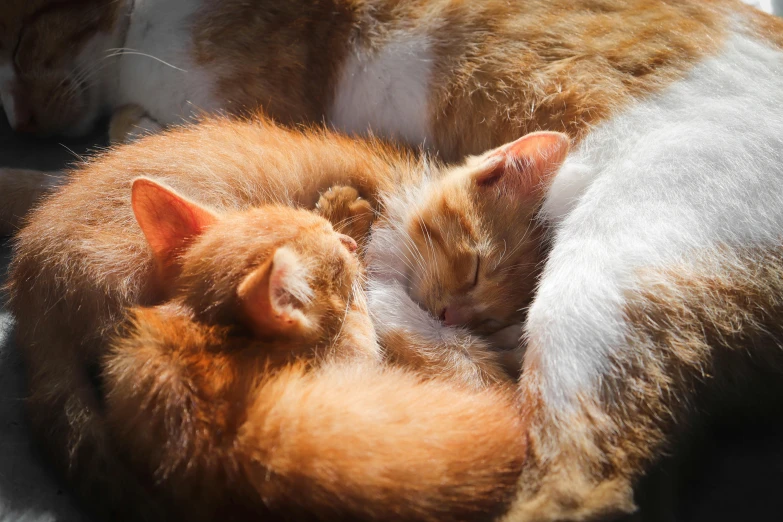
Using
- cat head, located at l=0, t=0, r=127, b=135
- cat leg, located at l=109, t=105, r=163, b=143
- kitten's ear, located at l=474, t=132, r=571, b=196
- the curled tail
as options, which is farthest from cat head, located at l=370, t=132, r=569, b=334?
cat head, located at l=0, t=0, r=127, b=135

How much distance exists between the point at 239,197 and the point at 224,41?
540 millimetres

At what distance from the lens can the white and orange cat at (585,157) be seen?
3.28ft

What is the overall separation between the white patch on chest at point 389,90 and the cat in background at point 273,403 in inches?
21.8

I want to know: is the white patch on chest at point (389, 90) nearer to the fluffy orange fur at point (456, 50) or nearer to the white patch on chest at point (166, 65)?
the fluffy orange fur at point (456, 50)

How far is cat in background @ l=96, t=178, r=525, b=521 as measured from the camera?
0.84 metres

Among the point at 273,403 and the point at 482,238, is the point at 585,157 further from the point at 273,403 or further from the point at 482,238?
the point at 273,403

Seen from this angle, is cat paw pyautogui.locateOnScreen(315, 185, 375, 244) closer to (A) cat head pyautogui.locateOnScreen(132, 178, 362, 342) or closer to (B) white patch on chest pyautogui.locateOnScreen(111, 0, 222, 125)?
(A) cat head pyautogui.locateOnScreen(132, 178, 362, 342)

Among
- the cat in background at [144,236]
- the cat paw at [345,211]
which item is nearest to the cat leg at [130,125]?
the cat in background at [144,236]

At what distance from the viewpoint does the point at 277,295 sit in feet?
3.26

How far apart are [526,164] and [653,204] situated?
277mm

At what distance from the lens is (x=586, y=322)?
1.05 metres

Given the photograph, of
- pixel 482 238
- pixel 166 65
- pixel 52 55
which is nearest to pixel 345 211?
pixel 482 238

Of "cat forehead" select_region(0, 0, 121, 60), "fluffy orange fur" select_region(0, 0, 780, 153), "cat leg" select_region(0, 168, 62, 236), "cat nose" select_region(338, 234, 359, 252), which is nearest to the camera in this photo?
"cat nose" select_region(338, 234, 359, 252)

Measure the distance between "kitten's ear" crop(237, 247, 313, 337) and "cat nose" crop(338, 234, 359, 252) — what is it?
0.18 m
